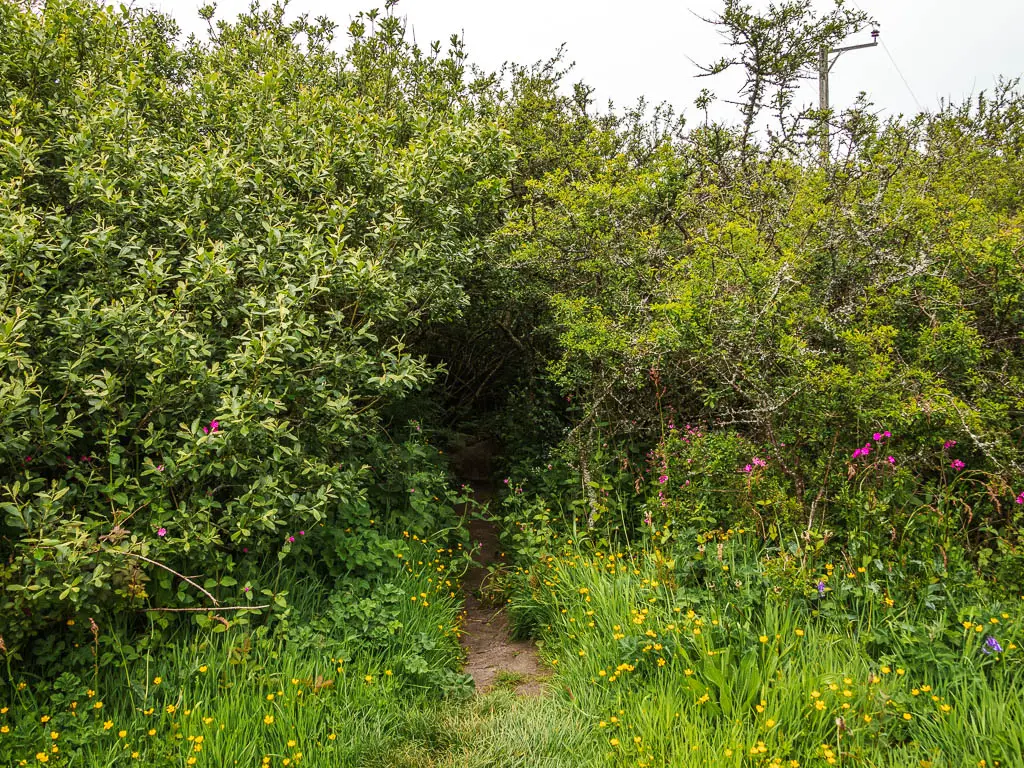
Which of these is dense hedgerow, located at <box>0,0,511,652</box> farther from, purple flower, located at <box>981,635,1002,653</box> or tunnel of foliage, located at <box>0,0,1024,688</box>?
purple flower, located at <box>981,635,1002,653</box>

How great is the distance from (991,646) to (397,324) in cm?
402

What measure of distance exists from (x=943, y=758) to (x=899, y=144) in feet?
15.2

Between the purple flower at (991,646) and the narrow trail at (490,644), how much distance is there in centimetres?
217

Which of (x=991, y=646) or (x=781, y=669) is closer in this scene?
(x=991, y=646)

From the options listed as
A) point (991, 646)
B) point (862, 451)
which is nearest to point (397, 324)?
point (862, 451)

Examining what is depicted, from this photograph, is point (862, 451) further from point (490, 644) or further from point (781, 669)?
point (490, 644)

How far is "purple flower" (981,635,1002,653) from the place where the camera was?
8.78ft

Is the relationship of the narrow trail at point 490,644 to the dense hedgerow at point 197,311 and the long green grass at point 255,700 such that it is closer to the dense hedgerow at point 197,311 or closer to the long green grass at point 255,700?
the long green grass at point 255,700

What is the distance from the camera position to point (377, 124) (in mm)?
→ 5078

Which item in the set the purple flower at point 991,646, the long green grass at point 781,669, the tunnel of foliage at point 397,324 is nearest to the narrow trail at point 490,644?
the long green grass at point 781,669

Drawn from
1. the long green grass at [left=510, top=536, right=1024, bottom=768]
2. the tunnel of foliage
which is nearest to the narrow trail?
the long green grass at [left=510, top=536, right=1024, bottom=768]

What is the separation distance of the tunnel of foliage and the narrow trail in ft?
2.06

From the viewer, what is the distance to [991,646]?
273 centimetres

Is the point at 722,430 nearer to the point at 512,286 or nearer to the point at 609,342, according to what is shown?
the point at 609,342
